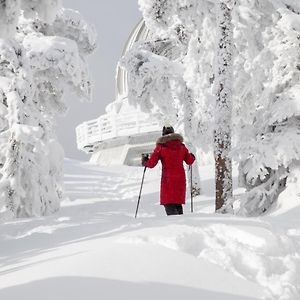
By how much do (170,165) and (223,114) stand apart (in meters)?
3.29

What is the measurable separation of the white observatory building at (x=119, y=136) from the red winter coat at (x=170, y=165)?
2501 cm

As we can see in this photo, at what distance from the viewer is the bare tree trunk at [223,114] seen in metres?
9.70

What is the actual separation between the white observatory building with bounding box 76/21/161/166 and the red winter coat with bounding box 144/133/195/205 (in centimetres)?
2501

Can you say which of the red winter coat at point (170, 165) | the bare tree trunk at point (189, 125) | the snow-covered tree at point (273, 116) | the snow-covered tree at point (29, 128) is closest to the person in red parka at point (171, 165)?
the red winter coat at point (170, 165)

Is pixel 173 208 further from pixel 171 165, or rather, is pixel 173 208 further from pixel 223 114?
pixel 223 114

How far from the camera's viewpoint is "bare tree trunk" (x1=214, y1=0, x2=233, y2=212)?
9.70 metres

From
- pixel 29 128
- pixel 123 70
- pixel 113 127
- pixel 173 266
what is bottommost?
pixel 173 266

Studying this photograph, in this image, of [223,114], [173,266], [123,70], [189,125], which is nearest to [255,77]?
[223,114]

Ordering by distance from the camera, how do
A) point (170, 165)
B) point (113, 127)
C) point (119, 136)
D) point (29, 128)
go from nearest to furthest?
point (170, 165)
point (29, 128)
point (119, 136)
point (113, 127)

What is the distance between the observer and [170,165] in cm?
685

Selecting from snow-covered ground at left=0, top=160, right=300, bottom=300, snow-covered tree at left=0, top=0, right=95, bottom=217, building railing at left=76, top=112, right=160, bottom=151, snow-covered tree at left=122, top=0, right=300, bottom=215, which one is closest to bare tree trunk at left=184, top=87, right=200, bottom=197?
snow-covered tree at left=122, top=0, right=300, bottom=215

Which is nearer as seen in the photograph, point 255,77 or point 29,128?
point 255,77

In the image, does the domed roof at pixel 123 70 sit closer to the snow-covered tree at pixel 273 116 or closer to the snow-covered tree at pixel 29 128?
the snow-covered tree at pixel 29 128

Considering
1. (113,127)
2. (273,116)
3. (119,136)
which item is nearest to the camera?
(273,116)
